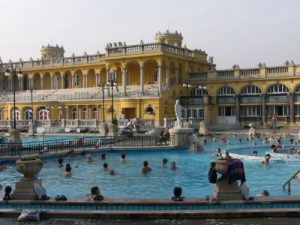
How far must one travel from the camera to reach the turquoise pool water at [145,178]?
16.9 meters

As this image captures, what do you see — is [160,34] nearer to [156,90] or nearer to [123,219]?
[156,90]

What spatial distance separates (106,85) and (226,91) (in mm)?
15986

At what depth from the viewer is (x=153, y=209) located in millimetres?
11680

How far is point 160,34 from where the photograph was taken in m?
74.1

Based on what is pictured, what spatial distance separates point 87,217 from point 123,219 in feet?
2.94

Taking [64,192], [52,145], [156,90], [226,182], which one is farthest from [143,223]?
[156,90]

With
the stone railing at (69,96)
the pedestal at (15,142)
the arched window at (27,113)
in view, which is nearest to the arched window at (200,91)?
the stone railing at (69,96)

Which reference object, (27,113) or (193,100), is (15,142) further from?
(27,113)

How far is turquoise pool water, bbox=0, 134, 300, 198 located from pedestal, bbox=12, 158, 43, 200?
145 inches

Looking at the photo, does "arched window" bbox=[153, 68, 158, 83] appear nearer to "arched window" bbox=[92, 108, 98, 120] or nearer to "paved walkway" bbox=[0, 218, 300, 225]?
"arched window" bbox=[92, 108, 98, 120]

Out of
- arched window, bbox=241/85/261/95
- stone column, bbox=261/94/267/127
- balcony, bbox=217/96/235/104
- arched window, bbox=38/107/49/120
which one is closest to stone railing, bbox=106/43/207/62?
balcony, bbox=217/96/235/104

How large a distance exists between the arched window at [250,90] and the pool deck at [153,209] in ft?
147

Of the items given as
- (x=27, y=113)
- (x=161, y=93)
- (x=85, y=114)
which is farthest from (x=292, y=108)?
(x=27, y=113)

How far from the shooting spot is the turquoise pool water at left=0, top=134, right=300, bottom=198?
16.9 meters
